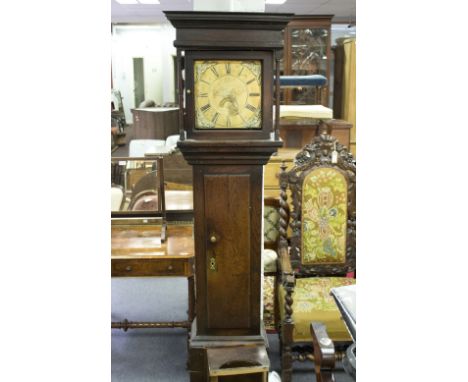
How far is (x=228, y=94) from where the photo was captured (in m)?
1.94

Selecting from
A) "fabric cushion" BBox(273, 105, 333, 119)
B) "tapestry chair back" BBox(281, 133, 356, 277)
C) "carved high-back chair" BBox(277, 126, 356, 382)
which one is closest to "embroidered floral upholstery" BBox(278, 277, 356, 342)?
"carved high-back chair" BBox(277, 126, 356, 382)

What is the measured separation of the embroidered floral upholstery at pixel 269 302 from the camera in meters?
2.89

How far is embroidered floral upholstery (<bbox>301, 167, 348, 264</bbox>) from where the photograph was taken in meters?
2.67

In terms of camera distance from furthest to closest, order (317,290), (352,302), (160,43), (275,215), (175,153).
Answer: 1. (160,43)
2. (175,153)
3. (275,215)
4. (317,290)
5. (352,302)

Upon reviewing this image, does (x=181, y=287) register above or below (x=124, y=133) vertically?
below

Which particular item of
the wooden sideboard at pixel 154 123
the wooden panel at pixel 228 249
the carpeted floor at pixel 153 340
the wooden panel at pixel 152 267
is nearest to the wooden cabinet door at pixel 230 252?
the wooden panel at pixel 228 249

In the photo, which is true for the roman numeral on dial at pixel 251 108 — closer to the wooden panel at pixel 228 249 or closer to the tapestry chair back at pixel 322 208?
the wooden panel at pixel 228 249

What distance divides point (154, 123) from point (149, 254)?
4756 millimetres

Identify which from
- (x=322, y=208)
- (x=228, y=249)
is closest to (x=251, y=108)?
(x=228, y=249)
